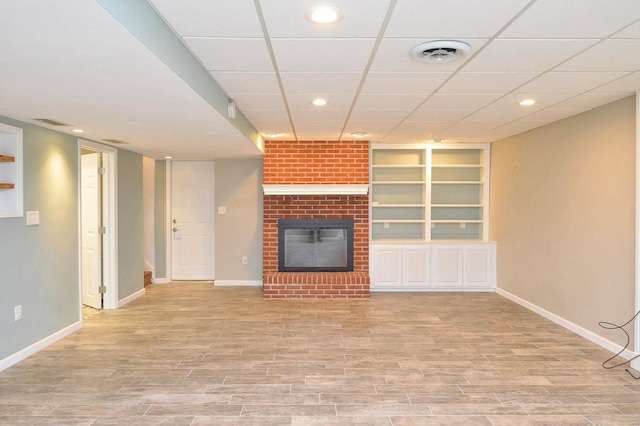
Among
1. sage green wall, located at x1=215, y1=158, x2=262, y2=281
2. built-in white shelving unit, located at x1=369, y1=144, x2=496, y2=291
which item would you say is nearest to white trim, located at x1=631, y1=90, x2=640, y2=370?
built-in white shelving unit, located at x1=369, y1=144, x2=496, y2=291

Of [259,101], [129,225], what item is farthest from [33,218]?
[259,101]

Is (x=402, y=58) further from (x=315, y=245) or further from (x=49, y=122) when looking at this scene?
(x=315, y=245)

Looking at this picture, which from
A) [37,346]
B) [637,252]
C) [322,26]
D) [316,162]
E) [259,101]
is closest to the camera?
[322,26]

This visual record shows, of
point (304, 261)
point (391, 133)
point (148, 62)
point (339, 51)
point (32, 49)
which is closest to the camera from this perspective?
point (32, 49)

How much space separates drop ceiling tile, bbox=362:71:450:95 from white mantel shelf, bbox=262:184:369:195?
261 cm

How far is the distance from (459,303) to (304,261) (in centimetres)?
230

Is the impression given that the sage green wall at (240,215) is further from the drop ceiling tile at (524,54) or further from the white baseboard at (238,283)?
the drop ceiling tile at (524,54)

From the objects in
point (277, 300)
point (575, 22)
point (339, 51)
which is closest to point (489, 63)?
point (575, 22)

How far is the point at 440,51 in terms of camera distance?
2420 mm

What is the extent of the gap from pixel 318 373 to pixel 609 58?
2.99 meters

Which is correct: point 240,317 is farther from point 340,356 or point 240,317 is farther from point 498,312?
point 498,312

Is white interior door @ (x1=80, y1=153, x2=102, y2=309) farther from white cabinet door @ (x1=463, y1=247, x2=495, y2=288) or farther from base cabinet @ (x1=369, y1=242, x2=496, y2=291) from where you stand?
white cabinet door @ (x1=463, y1=247, x2=495, y2=288)

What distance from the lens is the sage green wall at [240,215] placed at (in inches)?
261

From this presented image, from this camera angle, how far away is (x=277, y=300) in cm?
575
